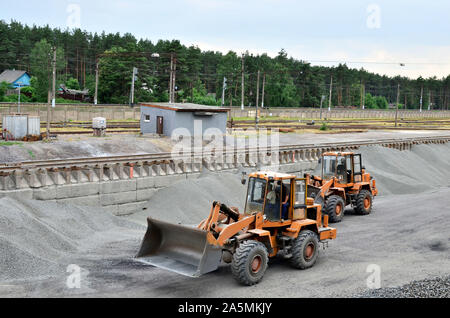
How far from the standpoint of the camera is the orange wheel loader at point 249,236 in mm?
12680

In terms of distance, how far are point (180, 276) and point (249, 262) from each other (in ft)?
6.92

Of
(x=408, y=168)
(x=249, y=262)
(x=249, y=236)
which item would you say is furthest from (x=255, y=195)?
(x=408, y=168)

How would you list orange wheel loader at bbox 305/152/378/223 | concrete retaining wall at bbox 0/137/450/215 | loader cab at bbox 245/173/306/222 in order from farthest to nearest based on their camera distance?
orange wheel loader at bbox 305/152/378/223
concrete retaining wall at bbox 0/137/450/215
loader cab at bbox 245/173/306/222

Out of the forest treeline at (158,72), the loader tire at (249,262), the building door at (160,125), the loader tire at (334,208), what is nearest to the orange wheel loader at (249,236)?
the loader tire at (249,262)

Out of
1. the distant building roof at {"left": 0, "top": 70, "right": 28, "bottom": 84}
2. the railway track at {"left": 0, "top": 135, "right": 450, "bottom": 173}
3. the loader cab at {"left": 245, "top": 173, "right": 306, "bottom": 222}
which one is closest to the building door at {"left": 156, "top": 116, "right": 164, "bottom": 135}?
the railway track at {"left": 0, "top": 135, "right": 450, "bottom": 173}

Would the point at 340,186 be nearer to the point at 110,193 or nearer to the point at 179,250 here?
the point at 110,193

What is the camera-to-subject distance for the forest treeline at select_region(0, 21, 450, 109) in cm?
7412

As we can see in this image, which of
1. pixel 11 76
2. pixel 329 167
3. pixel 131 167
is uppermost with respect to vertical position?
pixel 11 76

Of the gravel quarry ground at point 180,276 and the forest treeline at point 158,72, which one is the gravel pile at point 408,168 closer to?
the gravel quarry ground at point 180,276

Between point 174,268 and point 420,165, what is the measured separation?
32.2 m

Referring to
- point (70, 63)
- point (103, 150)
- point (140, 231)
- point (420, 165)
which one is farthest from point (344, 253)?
point (70, 63)

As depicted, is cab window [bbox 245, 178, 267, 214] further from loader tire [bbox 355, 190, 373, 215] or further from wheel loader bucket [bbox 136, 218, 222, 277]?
loader tire [bbox 355, 190, 373, 215]

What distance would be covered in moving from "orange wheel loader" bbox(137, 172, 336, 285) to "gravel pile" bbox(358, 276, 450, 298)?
2596mm

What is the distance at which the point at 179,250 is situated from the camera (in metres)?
13.3
